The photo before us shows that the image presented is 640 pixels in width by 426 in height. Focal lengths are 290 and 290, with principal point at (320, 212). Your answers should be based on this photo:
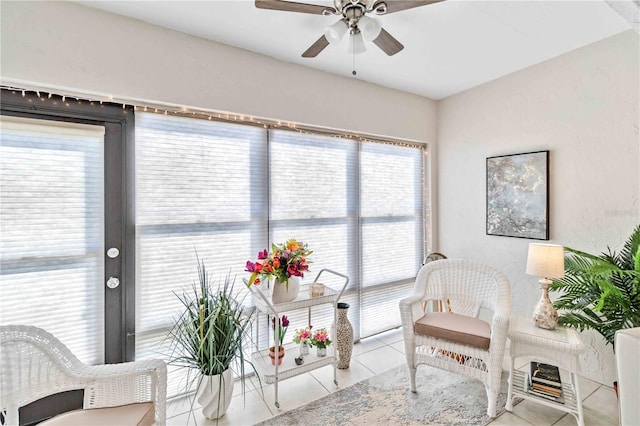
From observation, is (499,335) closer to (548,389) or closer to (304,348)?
(548,389)

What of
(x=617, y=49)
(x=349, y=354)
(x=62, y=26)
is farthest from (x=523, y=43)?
(x=62, y=26)

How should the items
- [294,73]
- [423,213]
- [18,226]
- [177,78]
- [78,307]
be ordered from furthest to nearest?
1. [423,213]
2. [294,73]
3. [177,78]
4. [78,307]
5. [18,226]

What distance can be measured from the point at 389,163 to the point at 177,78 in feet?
7.35

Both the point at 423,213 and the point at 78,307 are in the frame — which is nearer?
the point at 78,307

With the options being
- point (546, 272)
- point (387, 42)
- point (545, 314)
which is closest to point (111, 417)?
point (387, 42)

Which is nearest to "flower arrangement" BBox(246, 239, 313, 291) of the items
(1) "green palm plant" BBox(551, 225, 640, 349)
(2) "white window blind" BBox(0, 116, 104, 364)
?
(2) "white window blind" BBox(0, 116, 104, 364)

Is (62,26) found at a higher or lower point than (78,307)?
higher

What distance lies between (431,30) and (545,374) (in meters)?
2.59

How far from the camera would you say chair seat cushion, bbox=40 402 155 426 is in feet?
4.35

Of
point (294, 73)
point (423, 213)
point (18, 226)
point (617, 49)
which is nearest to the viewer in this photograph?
point (18, 226)

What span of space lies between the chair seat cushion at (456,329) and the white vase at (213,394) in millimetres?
1448

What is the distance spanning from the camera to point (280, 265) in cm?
209

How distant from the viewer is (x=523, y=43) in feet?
7.71

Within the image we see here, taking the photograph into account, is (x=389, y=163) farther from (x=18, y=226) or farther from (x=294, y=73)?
(x=18, y=226)
